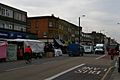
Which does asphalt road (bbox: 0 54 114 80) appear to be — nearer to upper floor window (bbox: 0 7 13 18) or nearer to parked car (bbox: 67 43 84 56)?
parked car (bbox: 67 43 84 56)

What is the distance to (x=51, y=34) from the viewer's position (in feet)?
320

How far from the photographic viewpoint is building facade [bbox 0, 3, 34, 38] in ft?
192

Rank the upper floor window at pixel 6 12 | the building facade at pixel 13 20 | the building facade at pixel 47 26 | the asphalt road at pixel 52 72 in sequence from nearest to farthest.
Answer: the asphalt road at pixel 52 72 < the building facade at pixel 13 20 < the upper floor window at pixel 6 12 < the building facade at pixel 47 26

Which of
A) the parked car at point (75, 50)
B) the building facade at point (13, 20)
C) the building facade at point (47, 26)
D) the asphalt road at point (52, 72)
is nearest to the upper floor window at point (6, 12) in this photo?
the building facade at point (13, 20)

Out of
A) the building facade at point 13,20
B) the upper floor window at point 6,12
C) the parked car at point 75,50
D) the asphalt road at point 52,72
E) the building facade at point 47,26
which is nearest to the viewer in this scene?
the asphalt road at point 52,72

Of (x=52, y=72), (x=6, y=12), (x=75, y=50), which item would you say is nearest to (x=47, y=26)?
(x=6, y=12)

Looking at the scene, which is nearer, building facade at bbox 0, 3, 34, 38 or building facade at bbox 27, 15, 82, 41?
building facade at bbox 0, 3, 34, 38

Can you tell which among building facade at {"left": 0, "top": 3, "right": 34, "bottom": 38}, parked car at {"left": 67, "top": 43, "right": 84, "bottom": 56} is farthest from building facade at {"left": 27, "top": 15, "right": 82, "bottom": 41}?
parked car at {"left": 67, "top": 43, "right": 84, "bottom": 56}

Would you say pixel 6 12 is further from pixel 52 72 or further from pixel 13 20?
pixel 52 72

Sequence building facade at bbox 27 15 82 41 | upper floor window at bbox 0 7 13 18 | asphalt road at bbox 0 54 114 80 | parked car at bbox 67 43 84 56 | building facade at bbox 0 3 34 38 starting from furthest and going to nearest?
1. building facade at bbox 27 15 82 41
2. upper floor window at bbox 0 7 13 18
3. parked car at bbox 67 43 84 56
4. building facade at bbox 0 3 34 38
5. asphalt road at bbox 0 54 114 80

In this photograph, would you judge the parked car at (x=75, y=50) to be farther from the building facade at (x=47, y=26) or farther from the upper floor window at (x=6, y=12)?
the building facade at (x=47, y=26)

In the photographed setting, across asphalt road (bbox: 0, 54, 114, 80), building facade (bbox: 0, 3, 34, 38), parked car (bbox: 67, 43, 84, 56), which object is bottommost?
asphalt road (bbox: 0, 54, 114, 80)

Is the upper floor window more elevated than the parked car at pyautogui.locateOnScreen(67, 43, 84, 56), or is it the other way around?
the upper floor window

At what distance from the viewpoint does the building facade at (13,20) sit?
58469 mm
